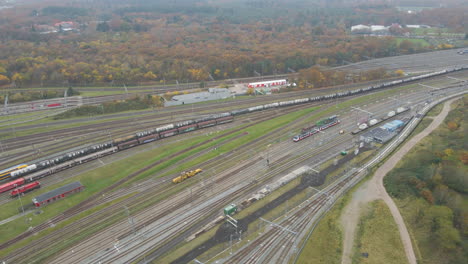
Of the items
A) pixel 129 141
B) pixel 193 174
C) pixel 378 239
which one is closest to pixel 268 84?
pixel 129 141

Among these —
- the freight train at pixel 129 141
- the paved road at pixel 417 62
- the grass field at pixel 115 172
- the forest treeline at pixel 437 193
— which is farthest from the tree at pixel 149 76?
the forest treeline at pixel 437 193

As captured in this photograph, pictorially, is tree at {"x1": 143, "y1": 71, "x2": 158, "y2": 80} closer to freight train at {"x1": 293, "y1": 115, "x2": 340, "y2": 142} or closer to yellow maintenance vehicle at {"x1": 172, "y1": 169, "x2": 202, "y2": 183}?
freight train at {"x1": 293, "y1": 115, "x2": 340, "y2": 142}

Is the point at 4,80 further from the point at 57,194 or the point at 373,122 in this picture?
the point at 373,122

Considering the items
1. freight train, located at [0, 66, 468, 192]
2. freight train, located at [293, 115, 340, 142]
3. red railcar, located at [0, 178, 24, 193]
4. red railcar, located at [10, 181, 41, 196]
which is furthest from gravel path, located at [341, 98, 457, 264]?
red railcar, located at [0, 178, 24, 193]

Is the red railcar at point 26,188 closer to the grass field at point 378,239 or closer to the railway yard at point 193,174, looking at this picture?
the railway yard at point 193,174

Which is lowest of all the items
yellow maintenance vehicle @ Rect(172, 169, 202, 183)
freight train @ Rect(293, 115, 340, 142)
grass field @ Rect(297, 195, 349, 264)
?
grass field @ Rect(297, 195, 349, 264)

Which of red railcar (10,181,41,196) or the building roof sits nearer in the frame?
the building roof

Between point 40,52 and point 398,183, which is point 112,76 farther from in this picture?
point 398,183
